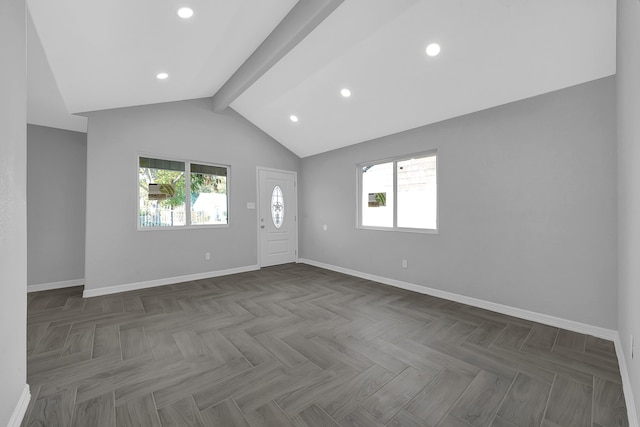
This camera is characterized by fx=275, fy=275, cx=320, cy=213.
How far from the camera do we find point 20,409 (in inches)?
63.7

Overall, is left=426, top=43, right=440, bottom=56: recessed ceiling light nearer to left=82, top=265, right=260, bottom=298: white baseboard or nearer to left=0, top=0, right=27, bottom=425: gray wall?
left=0, top=0, right=27, bottom=425: gray wall

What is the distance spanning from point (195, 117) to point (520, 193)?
16.8 ft

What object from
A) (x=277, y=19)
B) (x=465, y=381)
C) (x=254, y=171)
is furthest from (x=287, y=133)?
(x=465, y=381)

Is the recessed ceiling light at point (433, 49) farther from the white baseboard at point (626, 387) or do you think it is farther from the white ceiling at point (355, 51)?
the white baseboard at point (626, 387)

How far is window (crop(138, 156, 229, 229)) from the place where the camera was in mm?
4594

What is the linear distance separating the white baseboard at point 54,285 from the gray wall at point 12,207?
361 centimetres

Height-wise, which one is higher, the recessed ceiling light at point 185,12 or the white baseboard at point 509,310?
the recessed ceiling light at point 185,12

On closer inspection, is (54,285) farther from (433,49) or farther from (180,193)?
(433,49)

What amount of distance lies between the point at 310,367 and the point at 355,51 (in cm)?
333

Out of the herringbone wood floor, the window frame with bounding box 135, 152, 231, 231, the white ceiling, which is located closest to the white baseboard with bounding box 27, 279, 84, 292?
the herringbone wood floor

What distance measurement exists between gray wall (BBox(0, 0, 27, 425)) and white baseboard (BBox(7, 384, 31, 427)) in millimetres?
35

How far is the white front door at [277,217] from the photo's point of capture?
19.4 ft

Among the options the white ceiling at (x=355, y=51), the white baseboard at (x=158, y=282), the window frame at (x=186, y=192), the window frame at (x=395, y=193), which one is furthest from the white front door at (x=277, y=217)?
the white ceiling at (x=355, y=51)

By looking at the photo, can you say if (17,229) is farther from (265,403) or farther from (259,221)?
(259,221)
